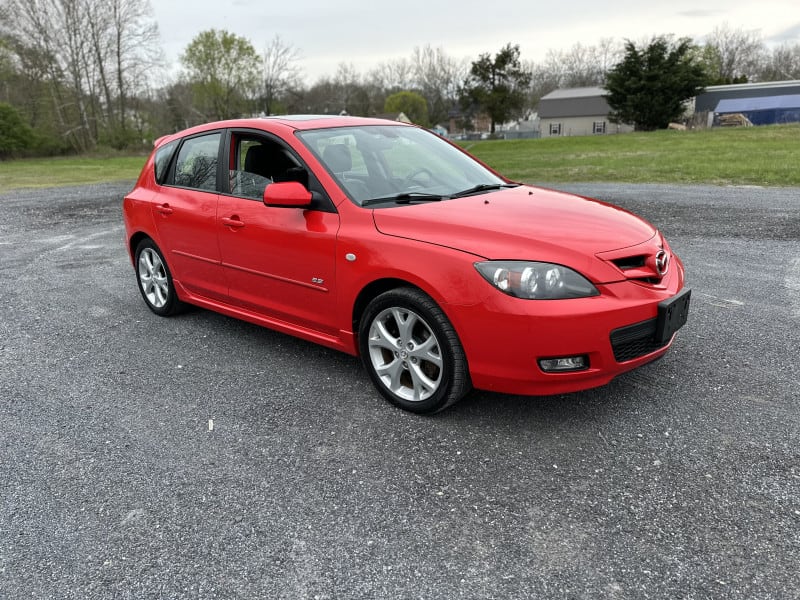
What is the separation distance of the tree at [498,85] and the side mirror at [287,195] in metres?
63.5

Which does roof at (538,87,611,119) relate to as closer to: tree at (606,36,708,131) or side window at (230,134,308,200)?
tree at (606,36,708,131)

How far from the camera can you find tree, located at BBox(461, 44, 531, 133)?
63.1 metres

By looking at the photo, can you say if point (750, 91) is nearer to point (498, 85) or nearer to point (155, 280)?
point (498, 85)

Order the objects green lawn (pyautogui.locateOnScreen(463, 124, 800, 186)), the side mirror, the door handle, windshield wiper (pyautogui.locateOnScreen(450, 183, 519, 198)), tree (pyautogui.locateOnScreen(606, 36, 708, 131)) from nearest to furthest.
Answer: the side mirror, windshield wiper (pyautogui.locateOnScreen(450, 183, 519, 198)), the door handle, green lawn (pyautogui.locateOnScreen(463, 124, 800, 186)), tree (pyautogui.locateOnScreen(606, 36, 708, 131))

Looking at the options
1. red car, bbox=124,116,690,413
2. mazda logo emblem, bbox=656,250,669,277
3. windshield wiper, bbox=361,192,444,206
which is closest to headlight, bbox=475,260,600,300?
red car, bbox=124,116,690,413

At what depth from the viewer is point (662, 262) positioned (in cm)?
335

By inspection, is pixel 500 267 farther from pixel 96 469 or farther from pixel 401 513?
pixel 96 469

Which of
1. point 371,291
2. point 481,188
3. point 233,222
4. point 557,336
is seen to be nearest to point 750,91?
point 481,188

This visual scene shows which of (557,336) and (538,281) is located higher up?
(538,281)

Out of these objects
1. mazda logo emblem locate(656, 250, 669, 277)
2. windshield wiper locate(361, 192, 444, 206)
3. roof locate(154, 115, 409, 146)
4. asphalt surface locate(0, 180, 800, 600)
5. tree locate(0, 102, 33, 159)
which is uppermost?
tree locate(0, 102, 33, 159)

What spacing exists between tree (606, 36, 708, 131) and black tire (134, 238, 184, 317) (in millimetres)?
44468

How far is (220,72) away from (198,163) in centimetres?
6280

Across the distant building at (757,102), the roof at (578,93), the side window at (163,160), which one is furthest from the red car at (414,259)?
the roof at (578,93)

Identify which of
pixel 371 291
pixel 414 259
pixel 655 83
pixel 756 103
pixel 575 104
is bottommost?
pixel 371 291
